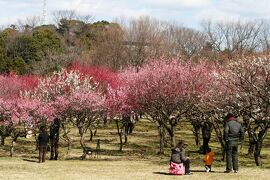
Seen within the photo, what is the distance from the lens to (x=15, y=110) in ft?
103

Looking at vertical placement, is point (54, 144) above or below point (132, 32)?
below

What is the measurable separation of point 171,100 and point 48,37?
52210 millimetres

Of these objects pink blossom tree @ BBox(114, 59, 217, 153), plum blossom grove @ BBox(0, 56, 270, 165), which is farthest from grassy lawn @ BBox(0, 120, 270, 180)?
pink blossom tree @ BBox(114, 59, 217, 153)

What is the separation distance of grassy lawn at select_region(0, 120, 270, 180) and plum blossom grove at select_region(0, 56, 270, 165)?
1.87 meters

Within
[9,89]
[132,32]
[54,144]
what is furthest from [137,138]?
[132,32]

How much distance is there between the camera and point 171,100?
27.6 m

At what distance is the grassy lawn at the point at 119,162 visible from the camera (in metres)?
16.8

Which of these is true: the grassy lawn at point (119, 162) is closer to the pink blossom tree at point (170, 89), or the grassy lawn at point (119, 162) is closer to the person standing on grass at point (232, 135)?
the person standing on grass at point (232, 135)

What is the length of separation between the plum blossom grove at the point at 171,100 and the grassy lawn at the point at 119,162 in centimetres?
187

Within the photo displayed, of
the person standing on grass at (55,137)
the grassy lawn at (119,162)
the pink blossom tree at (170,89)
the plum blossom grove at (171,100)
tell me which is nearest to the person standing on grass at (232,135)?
the grassy lawn at (119,162)

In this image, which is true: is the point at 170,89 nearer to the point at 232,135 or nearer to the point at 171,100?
the point at 171,100

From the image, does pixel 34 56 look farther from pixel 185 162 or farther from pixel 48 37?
pixel 185 162

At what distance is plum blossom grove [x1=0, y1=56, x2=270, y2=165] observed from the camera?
2264 cm

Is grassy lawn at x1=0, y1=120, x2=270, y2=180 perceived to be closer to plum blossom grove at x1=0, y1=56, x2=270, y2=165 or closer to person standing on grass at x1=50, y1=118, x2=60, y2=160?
person standing on grass at x1=50, y1=118, x2=60, y2=160
